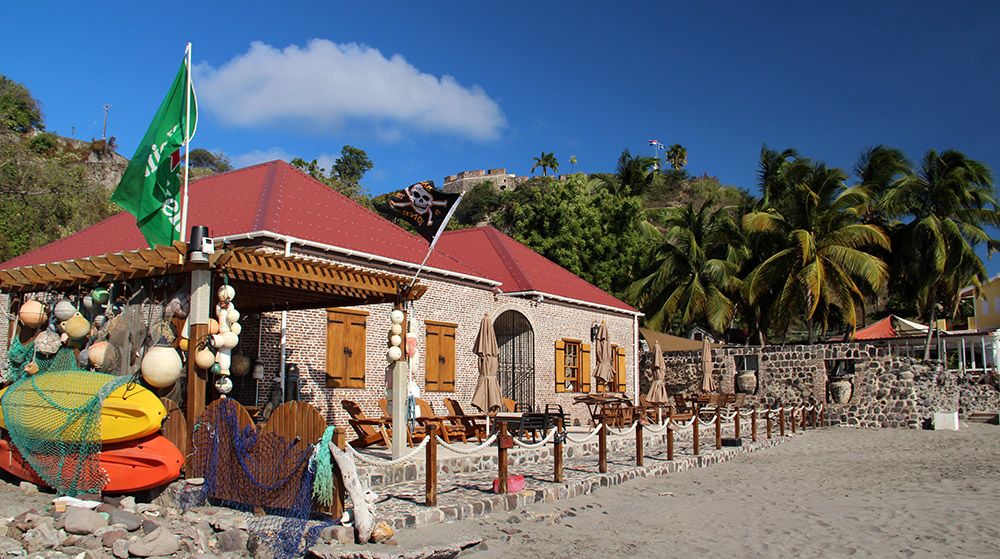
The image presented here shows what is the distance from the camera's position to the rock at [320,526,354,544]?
22.2ft

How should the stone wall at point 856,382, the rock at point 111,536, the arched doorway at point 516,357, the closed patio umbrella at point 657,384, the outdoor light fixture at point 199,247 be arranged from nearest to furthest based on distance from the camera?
the rock at point 111,536 < the outdoor light fixture at point 199,247 < the arched doorway at point 516,357 < the closed patio umbrella at point 657,384 < the stone wall at point 856,382

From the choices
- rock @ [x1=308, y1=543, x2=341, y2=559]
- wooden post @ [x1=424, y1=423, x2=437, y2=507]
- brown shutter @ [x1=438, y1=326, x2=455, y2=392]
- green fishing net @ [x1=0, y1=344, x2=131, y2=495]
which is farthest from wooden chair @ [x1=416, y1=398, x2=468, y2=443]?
rock @ [x1=308, y1=543, x2=341, y2=559]

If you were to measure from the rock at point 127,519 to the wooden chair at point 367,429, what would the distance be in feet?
15.8

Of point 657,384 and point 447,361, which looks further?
point 657,384

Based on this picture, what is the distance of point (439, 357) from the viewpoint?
16.7 meters

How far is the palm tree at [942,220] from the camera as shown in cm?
2919

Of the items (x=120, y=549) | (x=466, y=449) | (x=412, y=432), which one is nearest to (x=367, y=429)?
(x=412, y=432)

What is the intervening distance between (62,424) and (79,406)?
0.25 meters

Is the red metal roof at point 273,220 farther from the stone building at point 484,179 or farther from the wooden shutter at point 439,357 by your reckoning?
the stone building at point 484,179

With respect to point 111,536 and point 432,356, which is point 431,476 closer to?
point 111,536

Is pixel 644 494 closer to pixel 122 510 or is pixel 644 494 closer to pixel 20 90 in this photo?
pixel 122 510

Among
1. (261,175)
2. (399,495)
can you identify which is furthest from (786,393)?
(399,495)

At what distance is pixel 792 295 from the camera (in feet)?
92.5

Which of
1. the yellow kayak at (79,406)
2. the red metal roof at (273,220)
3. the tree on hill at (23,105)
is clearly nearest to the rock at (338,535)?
the yellow kayak at (79,406)
